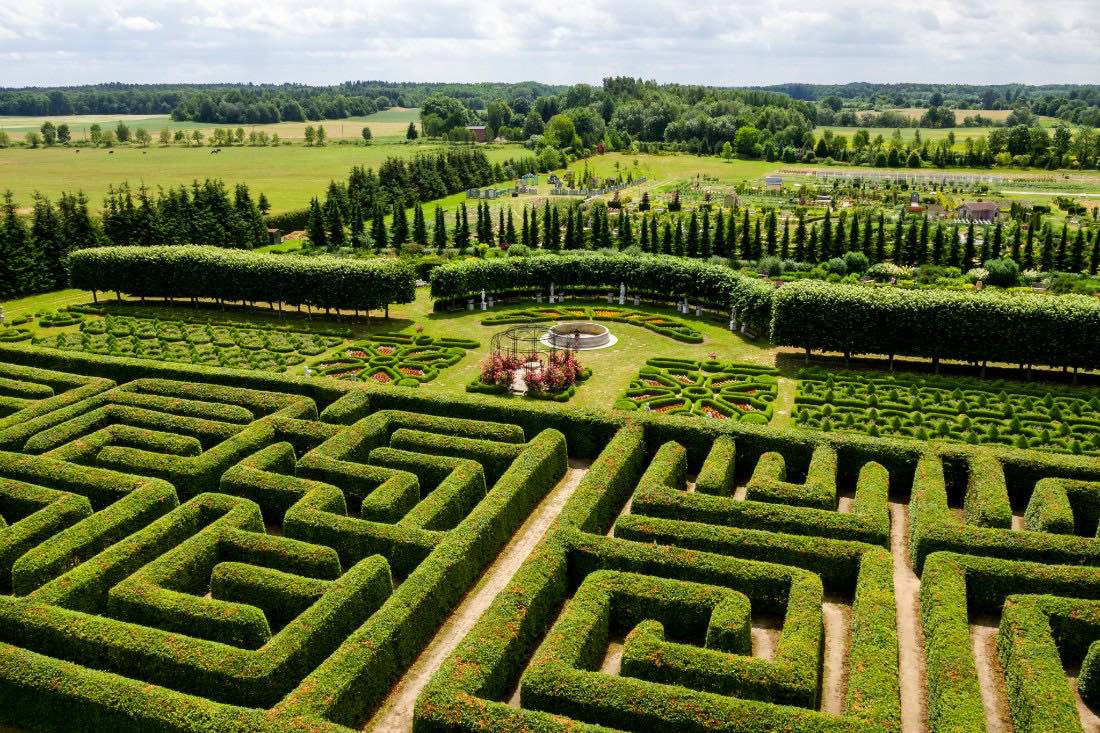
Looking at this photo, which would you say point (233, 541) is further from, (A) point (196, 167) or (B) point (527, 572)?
(A) point (196, 167)

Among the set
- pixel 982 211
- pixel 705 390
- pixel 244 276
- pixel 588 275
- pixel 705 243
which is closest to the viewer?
pixel 705 390

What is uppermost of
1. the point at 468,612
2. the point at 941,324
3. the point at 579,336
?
the point at 941,324

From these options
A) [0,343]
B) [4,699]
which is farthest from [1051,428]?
[0,343]

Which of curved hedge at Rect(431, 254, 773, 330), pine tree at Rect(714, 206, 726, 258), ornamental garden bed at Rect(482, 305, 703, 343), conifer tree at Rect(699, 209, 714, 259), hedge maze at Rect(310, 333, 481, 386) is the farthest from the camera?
conifer tree at Rect(699, 209, 714, 259)

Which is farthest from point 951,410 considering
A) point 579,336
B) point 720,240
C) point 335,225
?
point 335,225

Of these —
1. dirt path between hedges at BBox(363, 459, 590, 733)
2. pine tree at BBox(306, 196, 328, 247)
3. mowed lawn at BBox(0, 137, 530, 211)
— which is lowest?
dirt path between hedges at BBox(363, 459, 590, 733)

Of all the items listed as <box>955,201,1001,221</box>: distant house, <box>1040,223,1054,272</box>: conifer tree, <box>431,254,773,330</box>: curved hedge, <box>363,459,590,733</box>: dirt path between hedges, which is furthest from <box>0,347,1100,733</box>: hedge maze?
<box>955,201,1001,221</box>: distant house

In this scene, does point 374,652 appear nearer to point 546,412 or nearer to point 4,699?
point 4,699

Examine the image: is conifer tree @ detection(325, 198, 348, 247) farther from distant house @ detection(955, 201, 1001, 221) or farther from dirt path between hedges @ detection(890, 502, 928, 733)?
distant house @ detection(955, 201, 1001, 221)
